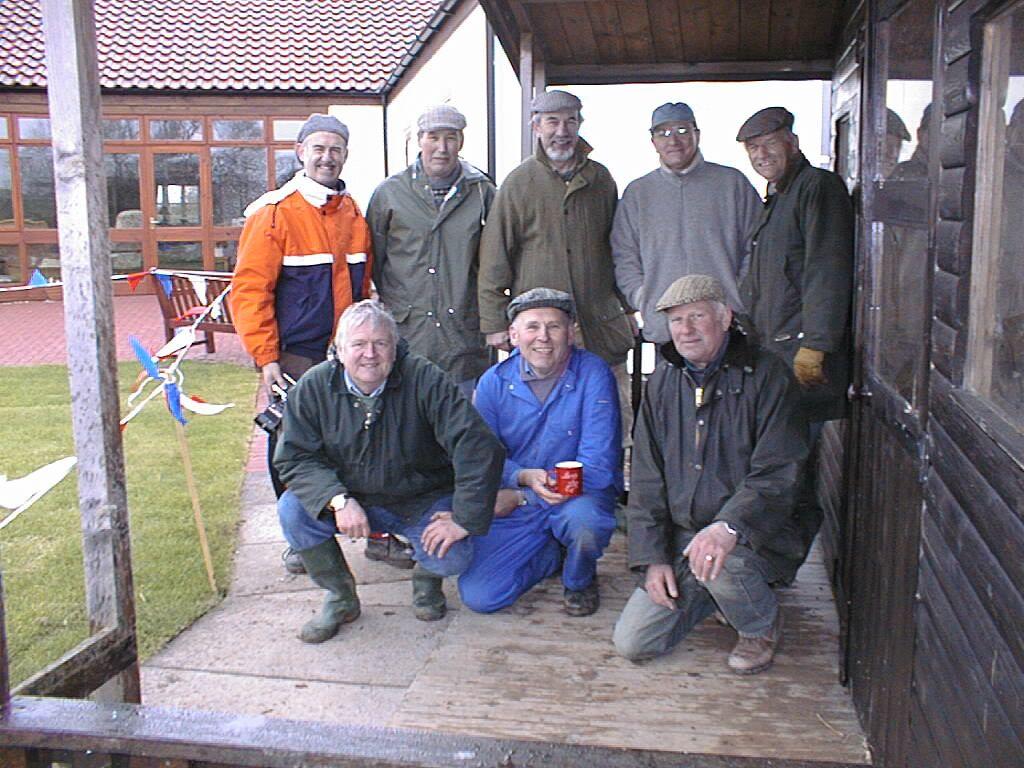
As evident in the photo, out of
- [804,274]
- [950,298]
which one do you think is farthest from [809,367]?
[950,298]

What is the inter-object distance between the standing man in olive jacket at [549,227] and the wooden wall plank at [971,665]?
255 cm

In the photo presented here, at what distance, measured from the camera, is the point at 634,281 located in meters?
4.62

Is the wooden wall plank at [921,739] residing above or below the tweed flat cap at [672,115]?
below

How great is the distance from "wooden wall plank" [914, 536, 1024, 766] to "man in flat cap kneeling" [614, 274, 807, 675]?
110cm

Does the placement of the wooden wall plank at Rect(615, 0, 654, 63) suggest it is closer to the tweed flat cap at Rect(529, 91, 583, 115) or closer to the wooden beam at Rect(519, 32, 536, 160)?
the wooden beam at Rect(519, 32, 536, 160)

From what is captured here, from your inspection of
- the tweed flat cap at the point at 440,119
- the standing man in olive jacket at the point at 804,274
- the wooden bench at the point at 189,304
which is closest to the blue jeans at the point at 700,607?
the standing man in olive jacket at the point at 804,274

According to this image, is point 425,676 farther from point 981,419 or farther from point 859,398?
point 981,419

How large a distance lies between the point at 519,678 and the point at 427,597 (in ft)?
2.21

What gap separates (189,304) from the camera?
11.5 metres

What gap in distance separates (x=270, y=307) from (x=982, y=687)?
130 inches

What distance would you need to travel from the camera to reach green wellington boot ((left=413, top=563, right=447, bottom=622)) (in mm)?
4137

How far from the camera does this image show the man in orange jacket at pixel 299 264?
4438 mm

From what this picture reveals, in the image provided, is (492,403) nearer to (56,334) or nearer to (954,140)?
(954,140)

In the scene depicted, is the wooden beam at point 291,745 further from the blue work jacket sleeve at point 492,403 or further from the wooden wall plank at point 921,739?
the blue work jacket sleeve at point 492,403
